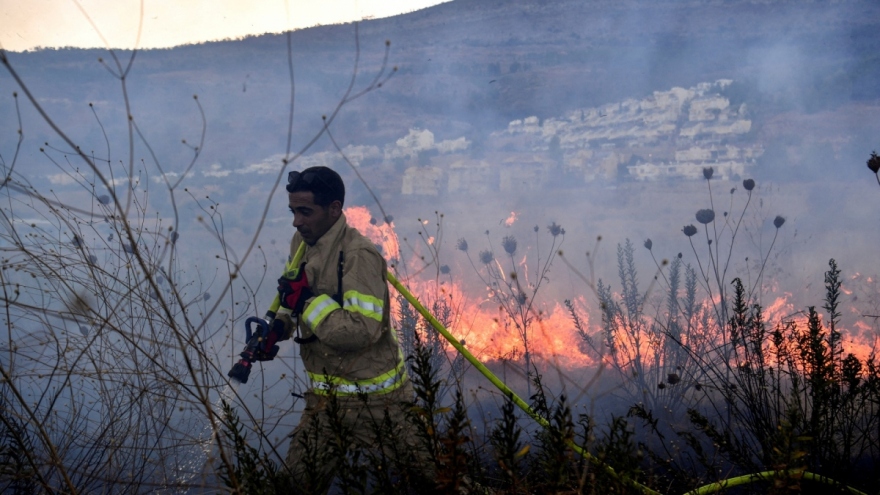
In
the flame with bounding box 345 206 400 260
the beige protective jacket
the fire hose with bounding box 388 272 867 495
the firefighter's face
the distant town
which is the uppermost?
the distant town

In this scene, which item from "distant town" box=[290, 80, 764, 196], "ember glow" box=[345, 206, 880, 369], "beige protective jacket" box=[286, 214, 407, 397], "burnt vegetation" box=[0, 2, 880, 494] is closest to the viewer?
"burnt vegetation" box=[0, 2, 880, 494]

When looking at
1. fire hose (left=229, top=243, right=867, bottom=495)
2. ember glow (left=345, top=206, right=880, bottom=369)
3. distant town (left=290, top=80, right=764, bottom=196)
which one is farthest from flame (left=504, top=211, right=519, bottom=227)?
fire hose (left=229, top=243, right=867, bottom=495)

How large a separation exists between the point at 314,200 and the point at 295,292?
549mm

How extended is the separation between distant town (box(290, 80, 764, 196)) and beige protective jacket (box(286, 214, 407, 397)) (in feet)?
34.9

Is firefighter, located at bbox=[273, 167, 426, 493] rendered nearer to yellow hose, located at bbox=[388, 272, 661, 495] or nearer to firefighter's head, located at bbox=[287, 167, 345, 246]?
firefighter's head, located at bbox=[287, 167, 345, 246]

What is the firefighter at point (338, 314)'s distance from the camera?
2.99 metres

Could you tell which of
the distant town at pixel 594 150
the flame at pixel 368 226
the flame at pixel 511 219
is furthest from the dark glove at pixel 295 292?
the distant town at pixel 594 150

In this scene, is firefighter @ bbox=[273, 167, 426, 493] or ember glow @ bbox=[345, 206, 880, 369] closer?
firefighter @ bbox=[273, 167, 426, 493]

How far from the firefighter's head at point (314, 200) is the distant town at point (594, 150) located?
10.5 meters

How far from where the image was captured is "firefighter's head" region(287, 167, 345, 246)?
10.9ft

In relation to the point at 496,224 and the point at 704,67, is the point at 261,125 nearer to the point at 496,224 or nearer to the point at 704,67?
the point at 496,224

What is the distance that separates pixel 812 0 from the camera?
18.7 m

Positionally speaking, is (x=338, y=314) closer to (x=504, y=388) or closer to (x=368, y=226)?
(x=504, y=388)

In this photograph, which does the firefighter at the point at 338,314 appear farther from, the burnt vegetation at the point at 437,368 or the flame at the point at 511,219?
the flame at the point at 511,219
